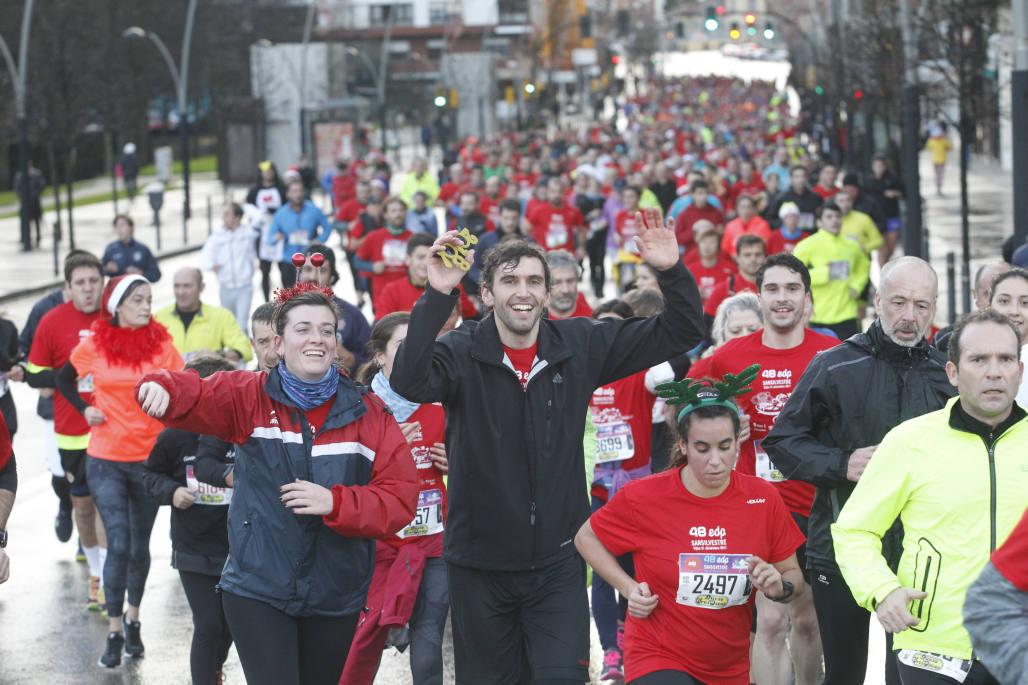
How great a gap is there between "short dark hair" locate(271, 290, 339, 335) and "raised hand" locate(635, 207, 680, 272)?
3.64 feet

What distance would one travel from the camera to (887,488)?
4887 mm

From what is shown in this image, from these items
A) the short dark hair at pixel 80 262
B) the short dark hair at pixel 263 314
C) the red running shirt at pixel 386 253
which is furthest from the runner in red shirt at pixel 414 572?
the red running shirt at pixel 386 253

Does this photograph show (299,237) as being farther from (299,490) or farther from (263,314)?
(299,490)

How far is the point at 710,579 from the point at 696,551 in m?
0.11

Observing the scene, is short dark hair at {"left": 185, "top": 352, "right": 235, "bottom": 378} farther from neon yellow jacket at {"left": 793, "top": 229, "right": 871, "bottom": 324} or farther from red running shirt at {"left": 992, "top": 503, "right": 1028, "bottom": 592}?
neon yellow jacket at {"left": 793, "top": 229, "right": 871, "bottom": 324}

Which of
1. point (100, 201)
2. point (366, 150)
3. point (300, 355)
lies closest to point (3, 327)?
point (300, 355)

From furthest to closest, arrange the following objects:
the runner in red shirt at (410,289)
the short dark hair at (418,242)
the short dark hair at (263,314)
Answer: the short dark hair at (418,242) < the runner in red shirt at (410,289) < the short dark hair at (263,314)

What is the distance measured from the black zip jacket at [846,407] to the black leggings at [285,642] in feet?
6.02

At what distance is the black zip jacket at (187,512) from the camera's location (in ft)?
23.4

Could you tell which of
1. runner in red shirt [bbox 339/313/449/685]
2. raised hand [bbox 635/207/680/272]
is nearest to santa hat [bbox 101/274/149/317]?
runner in red shirt [bbox 339/313/449/685]

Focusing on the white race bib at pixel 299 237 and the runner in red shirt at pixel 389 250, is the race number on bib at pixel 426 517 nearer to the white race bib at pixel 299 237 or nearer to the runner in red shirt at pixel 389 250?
Result: the runner in red shirt at pixel 389 250

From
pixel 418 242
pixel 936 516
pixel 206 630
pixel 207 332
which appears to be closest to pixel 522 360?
pixel 936 516

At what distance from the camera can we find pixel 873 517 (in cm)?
490

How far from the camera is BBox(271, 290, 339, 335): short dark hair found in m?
5.59
